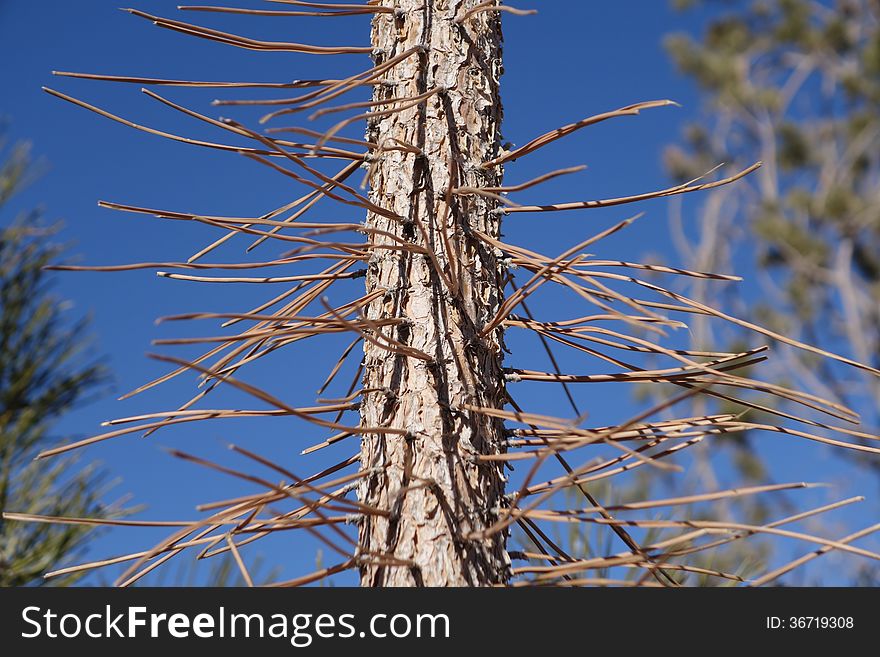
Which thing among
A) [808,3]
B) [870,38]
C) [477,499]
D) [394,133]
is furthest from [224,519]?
[808,3]

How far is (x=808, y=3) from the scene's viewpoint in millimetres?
6410

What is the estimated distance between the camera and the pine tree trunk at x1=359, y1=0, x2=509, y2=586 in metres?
0.53

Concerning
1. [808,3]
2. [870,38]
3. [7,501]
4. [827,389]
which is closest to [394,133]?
[7,501]

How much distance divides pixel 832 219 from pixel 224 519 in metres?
5.98

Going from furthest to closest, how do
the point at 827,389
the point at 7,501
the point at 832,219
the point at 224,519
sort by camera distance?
the point at 832,219 → the point at 827,389 → the point at 7,501 → the point at 224,519

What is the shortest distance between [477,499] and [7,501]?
131 cm

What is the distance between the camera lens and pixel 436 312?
574 millimetres

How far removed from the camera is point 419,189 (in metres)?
0.60

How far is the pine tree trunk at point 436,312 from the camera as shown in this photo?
1.72 feet
